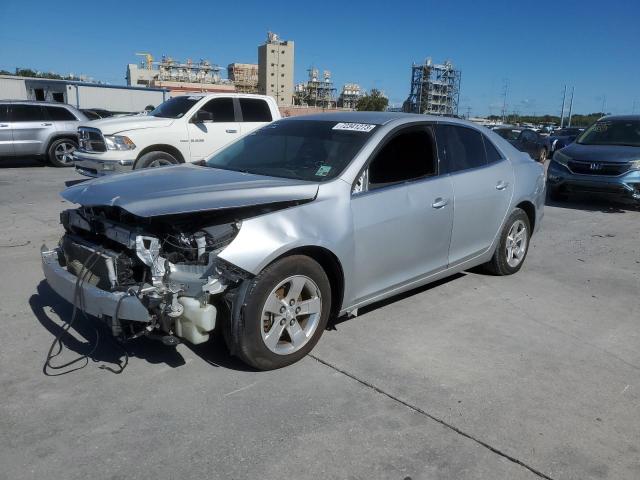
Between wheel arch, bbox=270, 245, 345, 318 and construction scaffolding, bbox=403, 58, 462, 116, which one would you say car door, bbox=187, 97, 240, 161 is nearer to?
wheel arch, bbox=270, 245, 345, 318

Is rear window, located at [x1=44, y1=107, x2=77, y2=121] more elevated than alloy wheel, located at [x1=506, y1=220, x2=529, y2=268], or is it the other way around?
rear window, located at [x1=44, y1=107, x2=77, y2=121]

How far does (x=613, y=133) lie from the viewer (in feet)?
33.8

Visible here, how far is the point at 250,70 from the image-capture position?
163500mm

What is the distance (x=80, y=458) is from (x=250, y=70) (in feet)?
560

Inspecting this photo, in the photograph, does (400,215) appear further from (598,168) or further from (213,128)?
(213,128)

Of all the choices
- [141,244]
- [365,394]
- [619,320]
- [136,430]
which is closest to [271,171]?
[141,244]

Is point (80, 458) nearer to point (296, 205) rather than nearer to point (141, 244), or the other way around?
point (141, 244)

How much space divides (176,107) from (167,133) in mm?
1044

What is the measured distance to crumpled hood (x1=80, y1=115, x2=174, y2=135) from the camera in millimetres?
9387

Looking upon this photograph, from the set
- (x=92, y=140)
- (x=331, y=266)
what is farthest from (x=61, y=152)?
(x=331, y=266)

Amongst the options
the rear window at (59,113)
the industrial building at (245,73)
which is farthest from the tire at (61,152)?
the industrial building at (245,73)

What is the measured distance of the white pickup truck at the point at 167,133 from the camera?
30.7ft

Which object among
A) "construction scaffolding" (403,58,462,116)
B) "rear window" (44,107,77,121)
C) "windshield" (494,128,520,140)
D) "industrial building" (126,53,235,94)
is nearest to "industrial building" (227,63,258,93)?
"industrial building" (126,53,235,94)

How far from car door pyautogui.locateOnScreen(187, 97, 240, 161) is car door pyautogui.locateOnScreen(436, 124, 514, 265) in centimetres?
619
